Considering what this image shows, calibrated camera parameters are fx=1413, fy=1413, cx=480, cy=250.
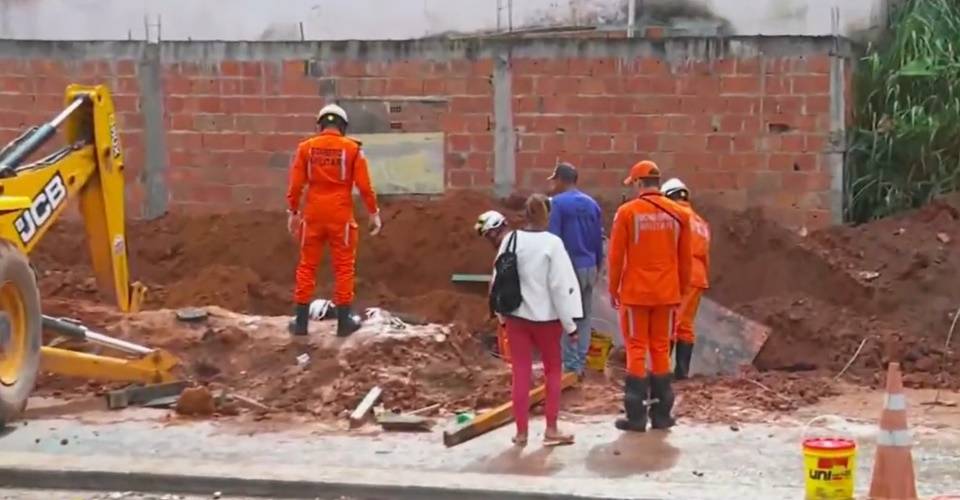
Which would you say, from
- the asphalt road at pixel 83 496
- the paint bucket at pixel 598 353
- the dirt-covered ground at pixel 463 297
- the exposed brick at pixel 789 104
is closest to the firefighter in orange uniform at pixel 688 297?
the dirt-covered ground at pixel 463 297

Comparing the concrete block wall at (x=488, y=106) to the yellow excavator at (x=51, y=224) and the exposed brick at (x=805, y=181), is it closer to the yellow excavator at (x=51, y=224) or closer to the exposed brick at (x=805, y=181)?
the exposed brick at (x=805, y=181)

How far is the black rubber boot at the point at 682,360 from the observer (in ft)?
36.9

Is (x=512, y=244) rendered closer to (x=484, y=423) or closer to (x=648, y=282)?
(x=648, y=282)

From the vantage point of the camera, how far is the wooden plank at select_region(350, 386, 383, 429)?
379 inches

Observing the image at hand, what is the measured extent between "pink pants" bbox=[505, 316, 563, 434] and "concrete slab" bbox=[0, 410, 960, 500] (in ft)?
0.79

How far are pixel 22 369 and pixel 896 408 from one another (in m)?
5.58

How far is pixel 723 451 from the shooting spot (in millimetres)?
8742

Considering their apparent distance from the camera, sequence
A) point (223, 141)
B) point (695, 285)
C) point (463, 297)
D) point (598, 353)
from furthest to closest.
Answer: point (223, 141) → point (463, 297) → point (598, 353) → point (695, 285)

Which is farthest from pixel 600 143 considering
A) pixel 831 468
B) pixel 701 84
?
pixel 831 468

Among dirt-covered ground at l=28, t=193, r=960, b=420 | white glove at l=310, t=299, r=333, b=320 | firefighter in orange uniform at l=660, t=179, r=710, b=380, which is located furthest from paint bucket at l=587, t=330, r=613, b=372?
white glove at l=310, t=299, r=333, b=320

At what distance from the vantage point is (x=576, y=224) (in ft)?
35.8

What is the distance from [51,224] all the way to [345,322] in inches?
89.5

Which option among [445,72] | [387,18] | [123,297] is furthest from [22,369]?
[387,18]

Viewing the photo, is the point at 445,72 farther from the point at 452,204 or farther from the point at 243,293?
the point at 243,293
